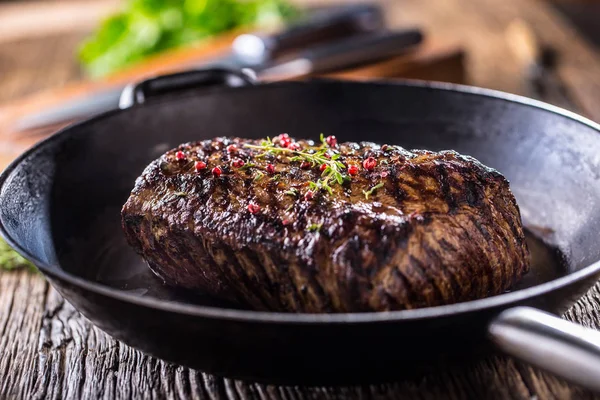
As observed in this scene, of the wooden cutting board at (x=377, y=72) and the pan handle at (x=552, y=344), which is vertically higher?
the pan handle at (x=552, y=344)

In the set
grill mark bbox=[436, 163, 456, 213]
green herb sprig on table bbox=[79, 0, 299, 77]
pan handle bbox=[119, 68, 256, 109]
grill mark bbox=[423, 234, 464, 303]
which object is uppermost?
grill mark bbox=[436, 163, 456, 213]

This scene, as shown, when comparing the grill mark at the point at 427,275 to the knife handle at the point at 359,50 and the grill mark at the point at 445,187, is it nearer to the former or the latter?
the grill mark at the point at 445,187

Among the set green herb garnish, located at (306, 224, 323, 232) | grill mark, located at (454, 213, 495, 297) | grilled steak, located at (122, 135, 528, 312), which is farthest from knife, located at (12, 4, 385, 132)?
grill mark, located at (454, 213, 495, 297)

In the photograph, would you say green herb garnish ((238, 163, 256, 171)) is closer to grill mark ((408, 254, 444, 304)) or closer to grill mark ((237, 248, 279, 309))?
grill mark ((237, 248, 279, 309))

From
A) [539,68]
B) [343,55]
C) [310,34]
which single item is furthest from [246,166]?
[539,68]

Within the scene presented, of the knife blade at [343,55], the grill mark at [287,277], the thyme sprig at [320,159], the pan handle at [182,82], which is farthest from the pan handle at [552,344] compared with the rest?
→ the knife blade at [343,55]

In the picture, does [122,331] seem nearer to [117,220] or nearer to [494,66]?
[117,220]
